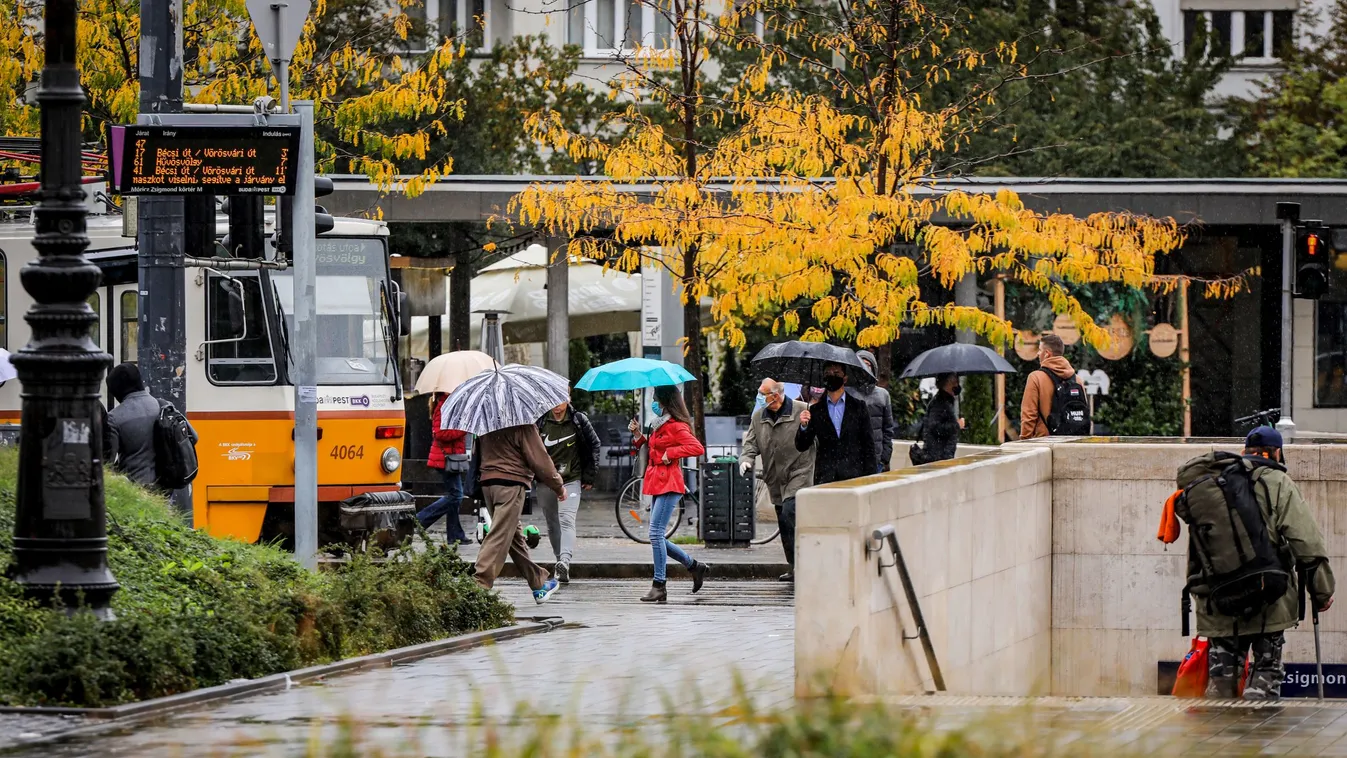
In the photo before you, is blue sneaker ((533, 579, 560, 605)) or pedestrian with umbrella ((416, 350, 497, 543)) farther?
pedestrian with umbrella ((416, 350, 497, 543))

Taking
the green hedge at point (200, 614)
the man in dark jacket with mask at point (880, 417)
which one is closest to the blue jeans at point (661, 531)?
the man in dark jacket with mask at point (880, 417)

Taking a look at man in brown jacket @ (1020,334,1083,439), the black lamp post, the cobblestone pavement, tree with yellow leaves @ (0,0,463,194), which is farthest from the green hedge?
tree with yellow leaves @ (0,0,463,194)

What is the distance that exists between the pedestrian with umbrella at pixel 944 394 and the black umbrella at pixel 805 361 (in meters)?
0.73

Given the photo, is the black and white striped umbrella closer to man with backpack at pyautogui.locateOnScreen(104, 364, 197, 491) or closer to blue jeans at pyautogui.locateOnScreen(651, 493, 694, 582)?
blue jeans at pyautogui.locateOnScreen(651, 493, 694, 582)

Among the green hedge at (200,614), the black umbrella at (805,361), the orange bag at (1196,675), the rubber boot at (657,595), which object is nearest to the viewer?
the green hedge at (200,614)

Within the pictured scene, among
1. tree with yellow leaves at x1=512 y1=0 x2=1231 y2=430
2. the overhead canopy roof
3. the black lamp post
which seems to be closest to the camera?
the black lamp post

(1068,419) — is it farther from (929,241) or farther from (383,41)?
(383,41)

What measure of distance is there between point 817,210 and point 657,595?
638 centimetres

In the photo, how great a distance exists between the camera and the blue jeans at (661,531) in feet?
49.4

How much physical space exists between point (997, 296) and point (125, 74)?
456 inches

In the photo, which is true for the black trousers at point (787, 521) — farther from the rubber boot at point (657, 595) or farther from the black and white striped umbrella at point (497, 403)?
the black and white striped umbrella at point (497, 403)

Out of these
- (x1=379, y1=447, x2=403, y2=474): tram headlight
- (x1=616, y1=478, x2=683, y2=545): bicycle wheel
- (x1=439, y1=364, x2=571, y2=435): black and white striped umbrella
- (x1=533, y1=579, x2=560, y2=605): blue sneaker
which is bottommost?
(x1=616, y1=478, x2=683, y2=545): bicycle wheel

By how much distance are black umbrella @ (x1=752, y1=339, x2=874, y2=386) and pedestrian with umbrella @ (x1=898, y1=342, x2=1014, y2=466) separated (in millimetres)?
725

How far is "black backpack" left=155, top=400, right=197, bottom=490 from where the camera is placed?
44.5 feet
